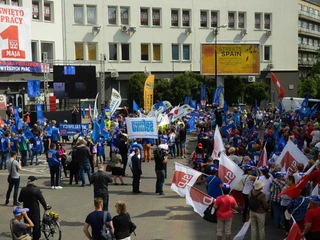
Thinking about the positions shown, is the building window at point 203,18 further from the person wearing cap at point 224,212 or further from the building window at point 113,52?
the person wearing cap at point 224,212

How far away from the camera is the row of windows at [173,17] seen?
4909cm

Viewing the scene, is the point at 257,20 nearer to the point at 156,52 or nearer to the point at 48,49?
the point at 156,52

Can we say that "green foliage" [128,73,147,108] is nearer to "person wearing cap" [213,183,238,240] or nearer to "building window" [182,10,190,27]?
"building window" [182,10,190,27]

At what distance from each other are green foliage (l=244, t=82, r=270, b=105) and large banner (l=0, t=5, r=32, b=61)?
2178 cm

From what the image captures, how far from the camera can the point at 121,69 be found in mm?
50812

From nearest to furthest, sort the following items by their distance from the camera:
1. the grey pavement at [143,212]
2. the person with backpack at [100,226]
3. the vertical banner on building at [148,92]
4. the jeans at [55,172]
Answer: the person with backpack at [100,226]
the grey pavement at [143,212]
the jeans at [55,172]
the vertical banner on building at [148,92]

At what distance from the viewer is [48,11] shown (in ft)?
150

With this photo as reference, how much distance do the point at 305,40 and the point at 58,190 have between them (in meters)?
75.2

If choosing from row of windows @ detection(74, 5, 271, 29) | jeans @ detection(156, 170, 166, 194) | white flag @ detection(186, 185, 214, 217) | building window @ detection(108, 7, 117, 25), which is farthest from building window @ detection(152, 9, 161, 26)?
white flag @ detection(186, 185, 214, 217)

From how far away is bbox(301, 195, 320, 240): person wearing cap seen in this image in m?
8.91

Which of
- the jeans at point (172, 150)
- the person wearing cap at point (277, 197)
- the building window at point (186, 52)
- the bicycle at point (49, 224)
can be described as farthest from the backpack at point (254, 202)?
the building window at point (186, 52)

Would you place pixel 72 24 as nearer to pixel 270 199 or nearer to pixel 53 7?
pixel 53 7

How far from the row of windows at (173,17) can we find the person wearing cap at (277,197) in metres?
39.4

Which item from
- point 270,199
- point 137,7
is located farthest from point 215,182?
point 137,7
